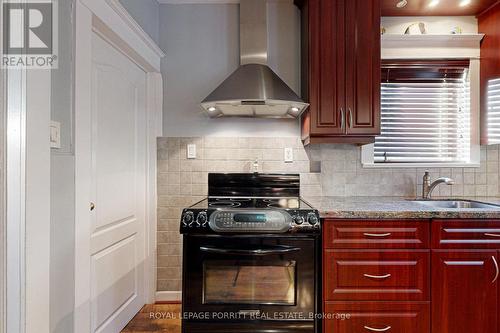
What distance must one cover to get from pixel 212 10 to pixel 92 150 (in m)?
1.58

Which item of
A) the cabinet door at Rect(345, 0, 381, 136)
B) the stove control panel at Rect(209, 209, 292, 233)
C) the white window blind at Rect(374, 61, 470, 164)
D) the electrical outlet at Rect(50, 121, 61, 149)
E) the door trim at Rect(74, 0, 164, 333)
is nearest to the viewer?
the electrical outlet at Rect(50, 121, 61, 149)

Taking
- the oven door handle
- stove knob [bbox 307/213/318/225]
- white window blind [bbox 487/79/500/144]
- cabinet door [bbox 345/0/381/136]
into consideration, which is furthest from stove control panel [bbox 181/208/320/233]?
white window blind [bbox 487/79/500/144]

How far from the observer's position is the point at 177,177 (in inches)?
99.9

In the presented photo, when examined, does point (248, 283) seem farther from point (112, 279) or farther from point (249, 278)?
point (112, 279)

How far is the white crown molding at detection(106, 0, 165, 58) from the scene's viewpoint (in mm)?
1725

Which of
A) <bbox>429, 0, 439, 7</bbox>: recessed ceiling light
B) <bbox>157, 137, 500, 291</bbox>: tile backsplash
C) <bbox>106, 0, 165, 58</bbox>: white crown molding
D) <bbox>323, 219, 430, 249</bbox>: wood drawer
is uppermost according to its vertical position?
<bbox>429, 0, 439, 7</bbox>: recessed ceiling light

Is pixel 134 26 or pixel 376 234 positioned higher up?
pixel 134 26

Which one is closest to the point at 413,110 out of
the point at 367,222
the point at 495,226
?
the point at 495,226

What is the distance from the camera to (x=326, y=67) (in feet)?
7.05

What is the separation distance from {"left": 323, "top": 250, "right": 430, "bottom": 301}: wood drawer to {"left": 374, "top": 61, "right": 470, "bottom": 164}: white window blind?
987 mm

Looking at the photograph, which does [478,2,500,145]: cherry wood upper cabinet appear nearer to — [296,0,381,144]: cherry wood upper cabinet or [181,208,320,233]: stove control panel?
[296,0,381,144]: cherry wood upper cabinet

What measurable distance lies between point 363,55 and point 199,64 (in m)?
1.30

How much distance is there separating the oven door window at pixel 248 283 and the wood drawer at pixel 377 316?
27cm

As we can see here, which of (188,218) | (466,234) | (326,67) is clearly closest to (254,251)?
(188,218)
